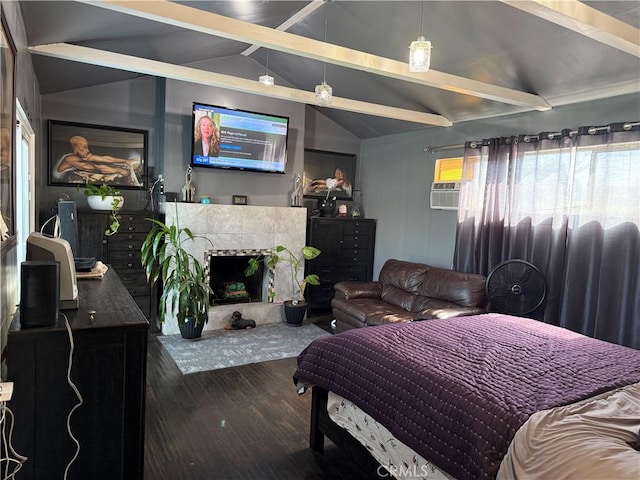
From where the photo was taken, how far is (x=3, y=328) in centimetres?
159

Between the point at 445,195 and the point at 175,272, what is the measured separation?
317 cm

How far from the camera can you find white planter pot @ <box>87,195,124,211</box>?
447cm

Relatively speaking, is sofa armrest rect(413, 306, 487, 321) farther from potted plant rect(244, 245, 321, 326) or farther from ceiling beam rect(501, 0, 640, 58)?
ceiling beam rect(501, 0, 640, 58)

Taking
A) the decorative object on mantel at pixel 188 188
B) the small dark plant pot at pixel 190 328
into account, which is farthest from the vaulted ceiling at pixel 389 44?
the small dark plant pot at pixel 190 328

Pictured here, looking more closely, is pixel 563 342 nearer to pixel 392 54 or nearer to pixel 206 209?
pixel 392 54

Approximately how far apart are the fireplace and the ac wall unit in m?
2.12

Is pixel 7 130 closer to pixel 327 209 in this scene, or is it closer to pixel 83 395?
→ pixel 83 395

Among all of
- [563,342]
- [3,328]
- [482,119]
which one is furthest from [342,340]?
[482,119]

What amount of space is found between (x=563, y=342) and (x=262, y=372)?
2.33 meters

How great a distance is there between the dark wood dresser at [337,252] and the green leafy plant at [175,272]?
1.60 meters

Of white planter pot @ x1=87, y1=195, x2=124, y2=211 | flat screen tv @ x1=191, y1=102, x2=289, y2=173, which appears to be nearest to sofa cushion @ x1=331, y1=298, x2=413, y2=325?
flat screen tv @ x1=191, y1=102, x2=289, y2=173

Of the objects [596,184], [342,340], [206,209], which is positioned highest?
[596,184]

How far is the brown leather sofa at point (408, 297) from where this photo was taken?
13.4 feet

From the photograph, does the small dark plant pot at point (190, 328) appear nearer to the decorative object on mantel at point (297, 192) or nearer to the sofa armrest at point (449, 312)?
the decorative object on mantel at point (297, 192)
